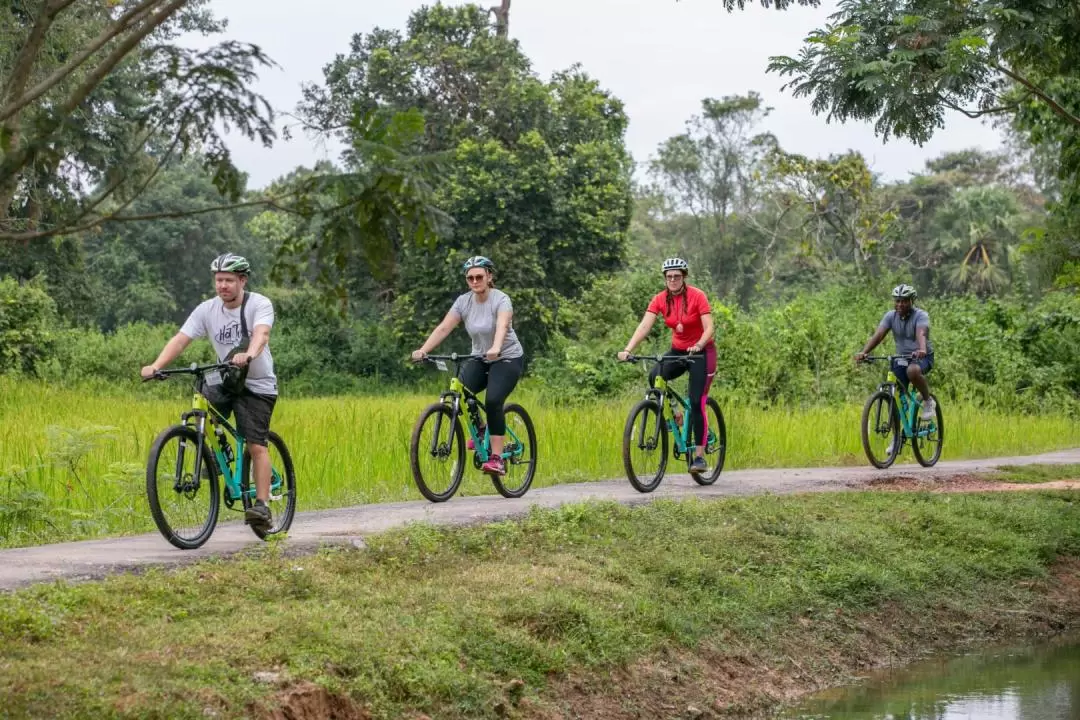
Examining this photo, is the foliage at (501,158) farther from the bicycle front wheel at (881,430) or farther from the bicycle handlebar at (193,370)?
the bicycle handlebar at (193,370)

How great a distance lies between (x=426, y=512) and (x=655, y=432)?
2.87 m

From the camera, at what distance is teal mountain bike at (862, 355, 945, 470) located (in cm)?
1700

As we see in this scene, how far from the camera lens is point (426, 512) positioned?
11.9 meters

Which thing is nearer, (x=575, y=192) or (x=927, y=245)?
(x=575, y=192)

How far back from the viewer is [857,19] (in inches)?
503

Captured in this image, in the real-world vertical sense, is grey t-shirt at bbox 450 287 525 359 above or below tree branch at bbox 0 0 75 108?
below

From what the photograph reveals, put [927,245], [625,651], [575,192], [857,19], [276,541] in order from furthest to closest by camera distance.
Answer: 1. [927,245]
2. [575,192]
3. [857,19]
4. [276,541]
5. [625,651]

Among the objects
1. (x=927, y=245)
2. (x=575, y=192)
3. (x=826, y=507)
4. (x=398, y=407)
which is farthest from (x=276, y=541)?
(x=927, y=245)

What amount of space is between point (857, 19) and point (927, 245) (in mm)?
57361

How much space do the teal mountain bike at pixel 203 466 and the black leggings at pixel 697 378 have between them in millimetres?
4991

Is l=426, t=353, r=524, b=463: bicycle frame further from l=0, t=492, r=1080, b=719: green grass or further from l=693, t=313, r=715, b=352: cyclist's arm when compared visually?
l=693, t=313, r=715, b=352: cyclist's arm

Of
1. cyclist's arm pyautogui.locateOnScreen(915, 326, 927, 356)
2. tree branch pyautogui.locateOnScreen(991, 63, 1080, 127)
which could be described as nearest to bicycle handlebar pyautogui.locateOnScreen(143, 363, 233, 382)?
tree branch pyautogui.locateOnScreen(991, 63, 1080, 127)

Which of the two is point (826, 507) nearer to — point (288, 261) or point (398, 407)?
point (288, 261)

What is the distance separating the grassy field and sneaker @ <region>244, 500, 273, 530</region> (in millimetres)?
1841
